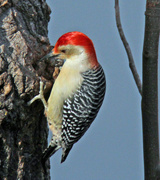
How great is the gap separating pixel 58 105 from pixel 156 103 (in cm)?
111

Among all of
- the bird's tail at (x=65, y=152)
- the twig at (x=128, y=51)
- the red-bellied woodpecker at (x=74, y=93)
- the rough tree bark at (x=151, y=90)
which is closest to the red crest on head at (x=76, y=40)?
the red-bellied woodpecker at (x=74, y=93)

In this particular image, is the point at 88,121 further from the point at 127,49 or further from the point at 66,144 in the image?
the point at 127,49

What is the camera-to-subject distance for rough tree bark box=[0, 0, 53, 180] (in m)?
2.93

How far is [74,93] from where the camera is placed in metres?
3.08

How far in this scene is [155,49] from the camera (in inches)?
82.1

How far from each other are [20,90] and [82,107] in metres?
0.52

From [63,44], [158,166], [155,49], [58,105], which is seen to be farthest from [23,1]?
[158,166]

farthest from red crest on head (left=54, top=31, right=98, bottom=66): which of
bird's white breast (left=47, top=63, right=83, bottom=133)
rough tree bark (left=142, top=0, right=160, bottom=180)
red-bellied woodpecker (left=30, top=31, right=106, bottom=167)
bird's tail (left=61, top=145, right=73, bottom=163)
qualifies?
rough tree bark (left=142, top=0, right=160, bottom=180)

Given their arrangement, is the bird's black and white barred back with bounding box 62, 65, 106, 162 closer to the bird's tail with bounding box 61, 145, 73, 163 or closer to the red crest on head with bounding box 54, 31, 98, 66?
the bird's tail with bounding box 61, 145, 73, 163

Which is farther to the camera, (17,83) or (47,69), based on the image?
(47,69)

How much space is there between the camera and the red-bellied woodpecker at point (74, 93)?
3061mm

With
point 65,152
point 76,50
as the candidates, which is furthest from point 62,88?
point 65,152

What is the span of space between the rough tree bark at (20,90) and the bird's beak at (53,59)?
67mm

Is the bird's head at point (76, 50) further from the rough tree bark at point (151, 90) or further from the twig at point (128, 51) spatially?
the rough tree bark at point (151, 90)
